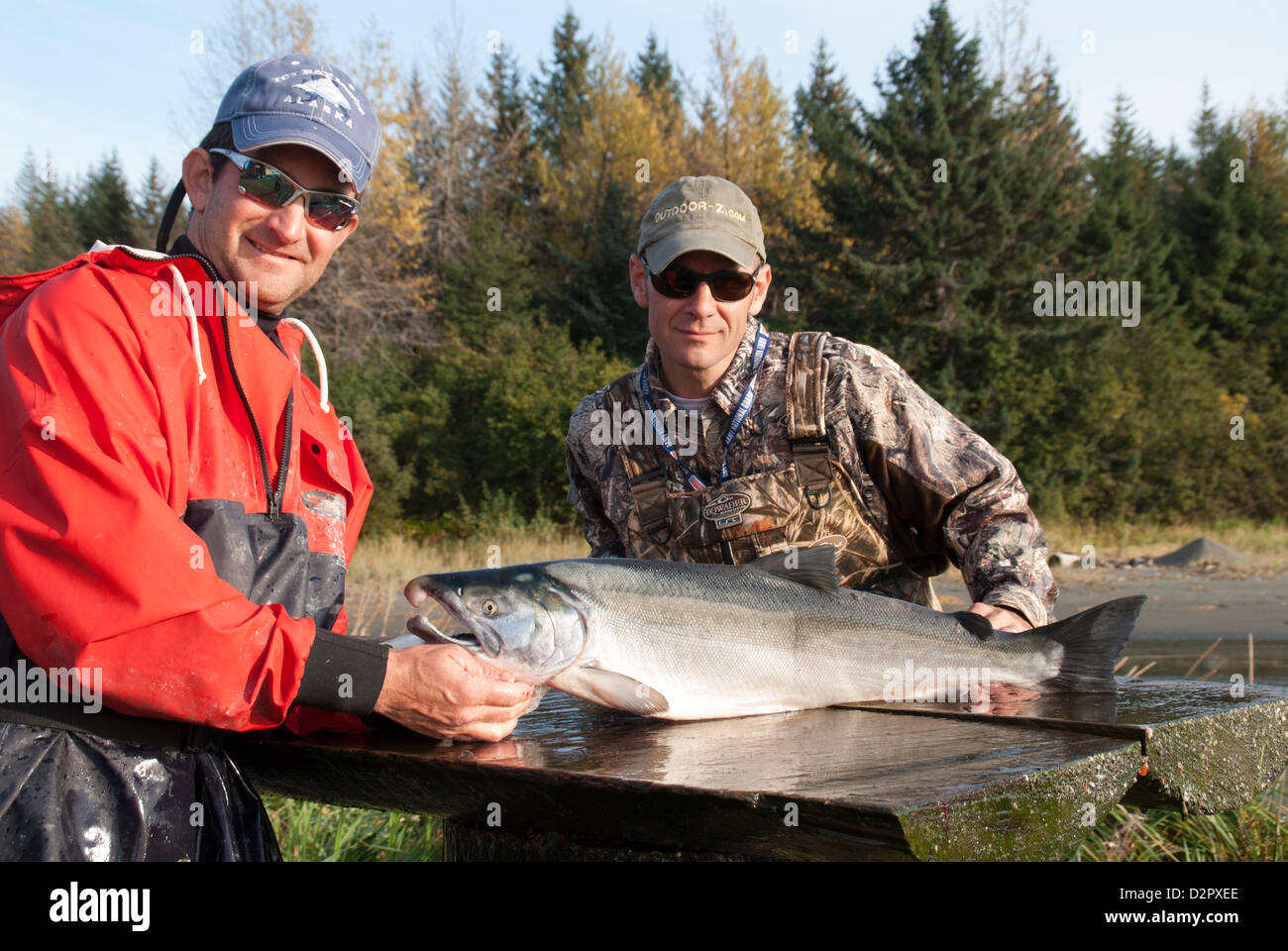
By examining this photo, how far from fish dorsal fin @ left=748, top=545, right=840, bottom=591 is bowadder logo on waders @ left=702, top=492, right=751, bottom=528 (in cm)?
96

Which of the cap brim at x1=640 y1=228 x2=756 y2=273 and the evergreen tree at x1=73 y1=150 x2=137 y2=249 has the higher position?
the evergreen tree at x1=73 y1=150 x2=137 y2=249

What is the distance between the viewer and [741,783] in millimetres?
2350

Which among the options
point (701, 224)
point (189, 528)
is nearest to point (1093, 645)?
point (701, 224)

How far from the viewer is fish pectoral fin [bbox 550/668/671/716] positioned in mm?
3199

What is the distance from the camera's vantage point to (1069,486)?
28797 mm

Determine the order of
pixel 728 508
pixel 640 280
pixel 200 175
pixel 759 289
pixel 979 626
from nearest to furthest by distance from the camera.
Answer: pixel 200 175 < pixel 979 626 < pixel 728 508 < pixel 759 289 < pixel 640 280

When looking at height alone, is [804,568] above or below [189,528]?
below

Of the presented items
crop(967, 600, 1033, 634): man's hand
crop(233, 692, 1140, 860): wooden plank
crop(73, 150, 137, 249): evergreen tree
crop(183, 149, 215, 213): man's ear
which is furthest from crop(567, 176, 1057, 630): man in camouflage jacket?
crop(73, 150, 137, 249): evergreen tree

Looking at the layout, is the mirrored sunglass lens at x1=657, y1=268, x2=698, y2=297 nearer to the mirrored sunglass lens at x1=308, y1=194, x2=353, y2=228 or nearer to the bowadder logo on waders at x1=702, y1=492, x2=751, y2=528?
the bowadder logo on waders at x1=702, y1=492, x2=751, y2=528

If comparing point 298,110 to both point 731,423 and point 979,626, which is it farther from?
point 979,626

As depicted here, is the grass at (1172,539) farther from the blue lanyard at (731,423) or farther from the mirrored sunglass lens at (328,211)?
the mirrored sunglass lens at (328,211)

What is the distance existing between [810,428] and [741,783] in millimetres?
2379

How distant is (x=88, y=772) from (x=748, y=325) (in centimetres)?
310
